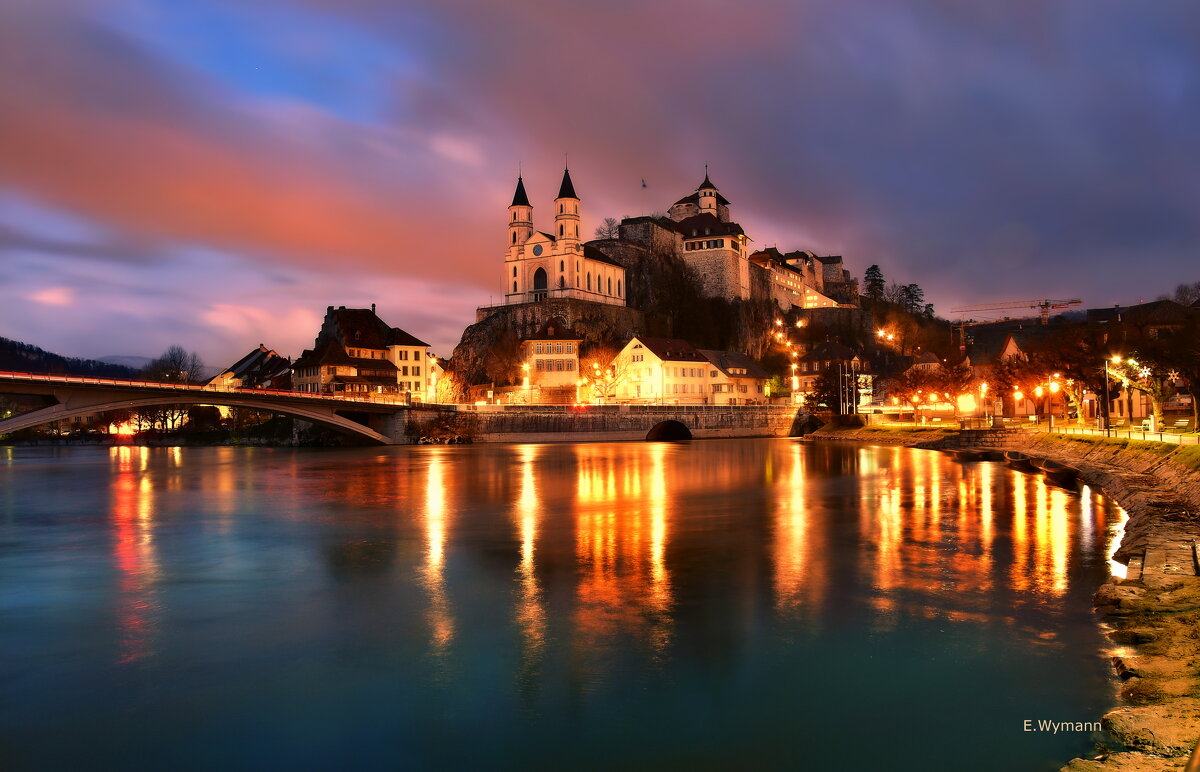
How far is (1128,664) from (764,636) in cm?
483

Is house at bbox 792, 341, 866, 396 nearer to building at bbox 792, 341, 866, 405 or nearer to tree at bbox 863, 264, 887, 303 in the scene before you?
building at bbox 792, 341, 866, 405

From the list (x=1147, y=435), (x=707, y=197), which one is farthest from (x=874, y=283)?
(x=1147, y=435)

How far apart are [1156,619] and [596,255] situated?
106936 millimetres

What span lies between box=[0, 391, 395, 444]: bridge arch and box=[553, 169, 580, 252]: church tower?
42329 mm

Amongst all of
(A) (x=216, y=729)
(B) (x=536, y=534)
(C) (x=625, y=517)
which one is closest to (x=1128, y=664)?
(A) (x=216, y=729)

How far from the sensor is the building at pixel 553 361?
100000 mm

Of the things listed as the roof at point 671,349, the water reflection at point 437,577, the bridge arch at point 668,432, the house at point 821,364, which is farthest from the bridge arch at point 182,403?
the house at point 821,364

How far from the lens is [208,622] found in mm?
14297

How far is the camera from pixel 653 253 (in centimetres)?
12581

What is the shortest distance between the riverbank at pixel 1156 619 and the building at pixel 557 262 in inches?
3435

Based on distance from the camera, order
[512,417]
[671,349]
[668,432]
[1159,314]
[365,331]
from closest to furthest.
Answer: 1. [1159,314]
2. [512,417]
3. [668,432]
4. [671,349]
5. [365,331]

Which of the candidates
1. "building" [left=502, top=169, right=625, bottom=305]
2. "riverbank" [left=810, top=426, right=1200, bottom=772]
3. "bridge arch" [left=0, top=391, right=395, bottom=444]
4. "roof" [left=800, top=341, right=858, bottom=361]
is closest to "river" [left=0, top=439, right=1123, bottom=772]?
"riverbank" [left=810, top=426, right=1200, bottom=772]

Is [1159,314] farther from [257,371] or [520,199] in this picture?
[257,371]

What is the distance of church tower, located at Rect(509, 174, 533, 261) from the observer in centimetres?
11694
